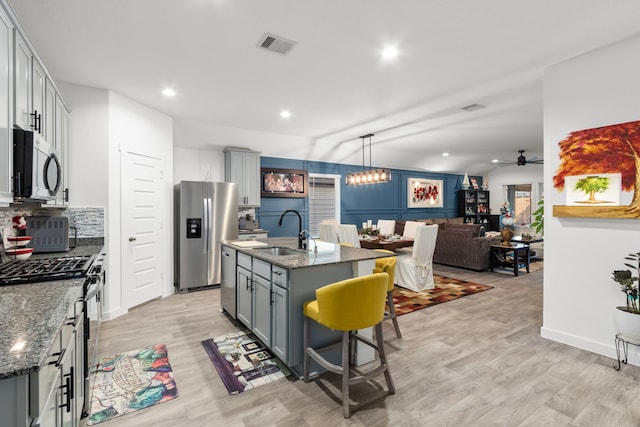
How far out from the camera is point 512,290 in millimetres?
4852

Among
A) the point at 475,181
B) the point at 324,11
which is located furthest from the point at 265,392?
the point at 475,181

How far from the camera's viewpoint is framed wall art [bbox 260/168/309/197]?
6.72m

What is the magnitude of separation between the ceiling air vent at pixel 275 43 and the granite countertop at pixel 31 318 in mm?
2274

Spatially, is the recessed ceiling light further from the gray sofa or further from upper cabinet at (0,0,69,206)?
the gray sofa

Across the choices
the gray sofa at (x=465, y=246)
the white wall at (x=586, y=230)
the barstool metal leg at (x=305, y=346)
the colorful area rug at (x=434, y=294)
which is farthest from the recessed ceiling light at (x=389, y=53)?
the gray sofa at (x=465, y=246)

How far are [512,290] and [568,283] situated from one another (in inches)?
78.8

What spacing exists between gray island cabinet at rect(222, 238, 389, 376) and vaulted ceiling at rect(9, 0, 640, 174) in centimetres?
187

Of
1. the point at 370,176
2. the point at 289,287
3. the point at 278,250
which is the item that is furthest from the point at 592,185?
the point at 370,176

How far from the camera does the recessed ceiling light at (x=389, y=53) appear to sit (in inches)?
111

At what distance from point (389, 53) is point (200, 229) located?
3771 millimetres

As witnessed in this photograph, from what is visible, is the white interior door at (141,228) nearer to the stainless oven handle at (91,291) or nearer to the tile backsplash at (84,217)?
the tile backsplash at (84,217)

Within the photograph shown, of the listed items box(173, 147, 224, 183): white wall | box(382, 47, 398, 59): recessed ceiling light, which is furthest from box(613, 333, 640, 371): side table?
box(173, 147, 224, 183): white wall

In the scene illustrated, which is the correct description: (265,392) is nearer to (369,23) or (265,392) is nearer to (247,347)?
(247,347)

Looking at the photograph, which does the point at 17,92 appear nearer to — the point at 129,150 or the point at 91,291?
the point at 91,291
